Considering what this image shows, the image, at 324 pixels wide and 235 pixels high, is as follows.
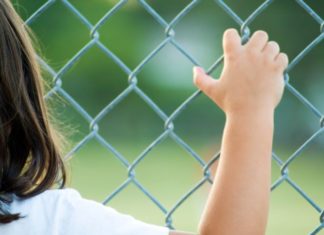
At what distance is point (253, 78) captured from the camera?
1399mm

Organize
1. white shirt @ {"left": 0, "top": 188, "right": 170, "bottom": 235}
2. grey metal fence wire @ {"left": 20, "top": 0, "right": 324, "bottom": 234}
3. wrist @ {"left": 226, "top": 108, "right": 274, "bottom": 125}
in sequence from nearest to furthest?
white shirt @ {"left": 0, "top": 188, "right": 170, "bottom": 235}, wrist @ {"left": 226, "top": 108, "right": 274, "bottom": 125}, grey metal fence wire @ {"left": 20, "top": 0, "right": 324, "bottom": 234}

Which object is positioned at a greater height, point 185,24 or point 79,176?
point 185,24

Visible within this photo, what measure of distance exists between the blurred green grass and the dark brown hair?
3.76 metres

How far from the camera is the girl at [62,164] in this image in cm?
129

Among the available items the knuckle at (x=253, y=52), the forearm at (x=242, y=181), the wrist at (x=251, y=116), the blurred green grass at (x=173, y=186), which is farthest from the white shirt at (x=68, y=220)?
the blurred green grass at (x=173, y=186)

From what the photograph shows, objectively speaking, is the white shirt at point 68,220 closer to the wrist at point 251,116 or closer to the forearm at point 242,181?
the forearm at point 242,181

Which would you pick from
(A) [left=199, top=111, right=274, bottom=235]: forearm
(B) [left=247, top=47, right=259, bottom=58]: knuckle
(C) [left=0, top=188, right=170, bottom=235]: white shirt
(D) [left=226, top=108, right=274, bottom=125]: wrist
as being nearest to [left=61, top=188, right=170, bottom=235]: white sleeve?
(C) [left=0, top=188, right=170, bottom=235]: white shirt

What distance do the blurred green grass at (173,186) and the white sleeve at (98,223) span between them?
3.87 metres

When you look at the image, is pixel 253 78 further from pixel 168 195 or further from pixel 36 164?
pixel 168 195

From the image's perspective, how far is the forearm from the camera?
132 cm

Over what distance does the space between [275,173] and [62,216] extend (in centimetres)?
774

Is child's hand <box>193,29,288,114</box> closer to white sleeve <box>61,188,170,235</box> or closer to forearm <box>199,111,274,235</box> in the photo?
forearm <box>199,111,274,235</box>

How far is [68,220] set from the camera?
1.28 metres

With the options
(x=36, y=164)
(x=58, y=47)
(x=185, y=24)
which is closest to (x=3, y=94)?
(x=36, y=164)
